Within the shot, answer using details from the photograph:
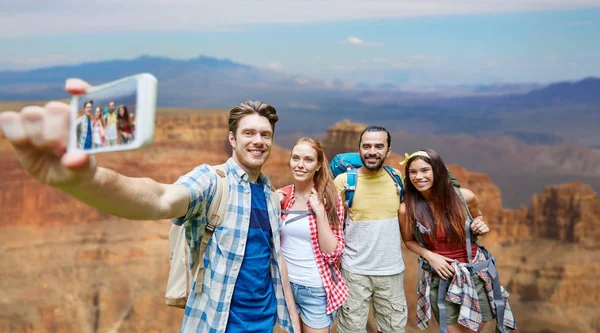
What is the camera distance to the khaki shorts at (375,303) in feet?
9.98

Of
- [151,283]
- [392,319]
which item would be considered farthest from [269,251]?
[151,283]

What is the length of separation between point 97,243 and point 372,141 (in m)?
13.8

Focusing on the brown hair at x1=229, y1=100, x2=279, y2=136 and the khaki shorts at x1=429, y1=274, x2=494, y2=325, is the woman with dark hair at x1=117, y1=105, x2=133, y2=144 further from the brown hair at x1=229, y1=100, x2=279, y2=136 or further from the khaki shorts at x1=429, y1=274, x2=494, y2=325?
the khaki shorts at x1=429, y1=274, x2=494, y2=325

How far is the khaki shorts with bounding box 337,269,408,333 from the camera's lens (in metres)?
3.04

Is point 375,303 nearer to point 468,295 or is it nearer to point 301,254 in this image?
point 468,295

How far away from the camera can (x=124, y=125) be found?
3.54 ft

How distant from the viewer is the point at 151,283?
1362 centimetres

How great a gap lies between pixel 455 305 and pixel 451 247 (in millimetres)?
405

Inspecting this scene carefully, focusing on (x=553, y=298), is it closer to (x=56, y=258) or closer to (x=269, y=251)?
(x=269, y=251)

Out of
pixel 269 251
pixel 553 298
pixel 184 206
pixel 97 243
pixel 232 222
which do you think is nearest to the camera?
pixel 184 206

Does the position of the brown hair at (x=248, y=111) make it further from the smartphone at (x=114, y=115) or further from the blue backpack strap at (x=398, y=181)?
the blue backpack strap at (x=398, y=181)

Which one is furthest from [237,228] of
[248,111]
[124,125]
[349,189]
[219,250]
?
[349,189]

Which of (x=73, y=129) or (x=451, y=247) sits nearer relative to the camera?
(x=73, y=129)

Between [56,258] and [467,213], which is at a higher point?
[467,213]
